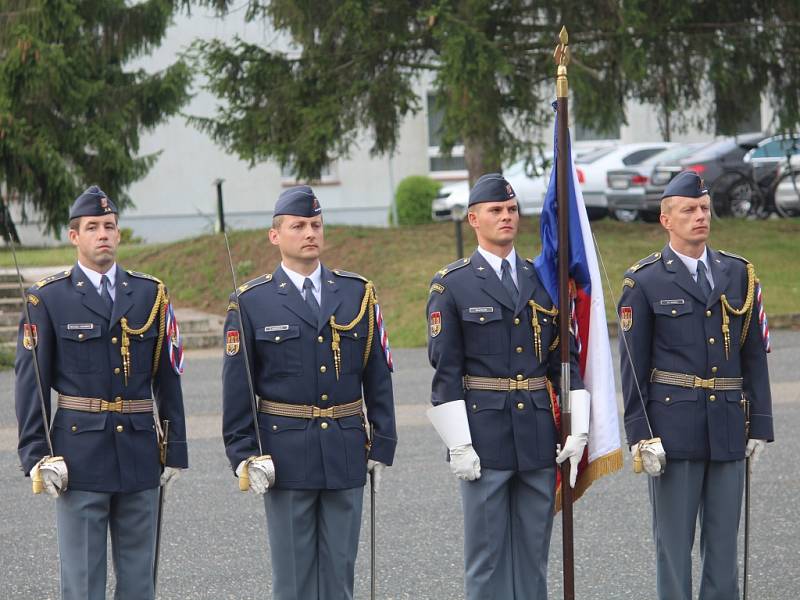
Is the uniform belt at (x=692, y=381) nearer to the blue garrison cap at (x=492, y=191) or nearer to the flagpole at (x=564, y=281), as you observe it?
the flagpole at (x=564, y=281)

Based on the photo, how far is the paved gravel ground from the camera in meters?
6.79

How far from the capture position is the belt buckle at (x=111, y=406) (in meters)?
5.40

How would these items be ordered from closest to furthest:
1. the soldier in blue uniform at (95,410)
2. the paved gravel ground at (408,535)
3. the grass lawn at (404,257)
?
the soldier in blue uniform at (95,410), the paved gravel ground at (408,535), the grass lawn at (404,257)

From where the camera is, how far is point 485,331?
5.58m

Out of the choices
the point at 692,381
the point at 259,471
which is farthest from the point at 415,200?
the point at 259,471

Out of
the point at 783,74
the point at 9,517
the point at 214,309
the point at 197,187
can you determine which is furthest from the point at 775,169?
the point at 9,517

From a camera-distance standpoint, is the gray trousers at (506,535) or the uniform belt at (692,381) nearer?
the gray trousers at (506,535)

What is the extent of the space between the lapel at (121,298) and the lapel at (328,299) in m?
0.71

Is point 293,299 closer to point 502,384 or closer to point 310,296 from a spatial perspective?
point 310,296

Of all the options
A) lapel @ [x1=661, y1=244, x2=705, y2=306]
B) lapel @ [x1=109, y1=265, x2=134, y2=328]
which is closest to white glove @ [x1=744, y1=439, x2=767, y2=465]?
lapel @ [x1=661, y1=244, x2=705, y2=306]

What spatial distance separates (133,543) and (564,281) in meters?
1.95

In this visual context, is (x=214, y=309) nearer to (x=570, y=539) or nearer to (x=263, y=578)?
(x=263, y=578)

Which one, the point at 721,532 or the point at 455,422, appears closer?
the point at 455,422

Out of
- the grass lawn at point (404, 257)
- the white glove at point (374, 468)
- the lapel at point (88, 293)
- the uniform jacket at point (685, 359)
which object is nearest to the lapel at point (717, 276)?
the uniform jacket at point (685, 359)
